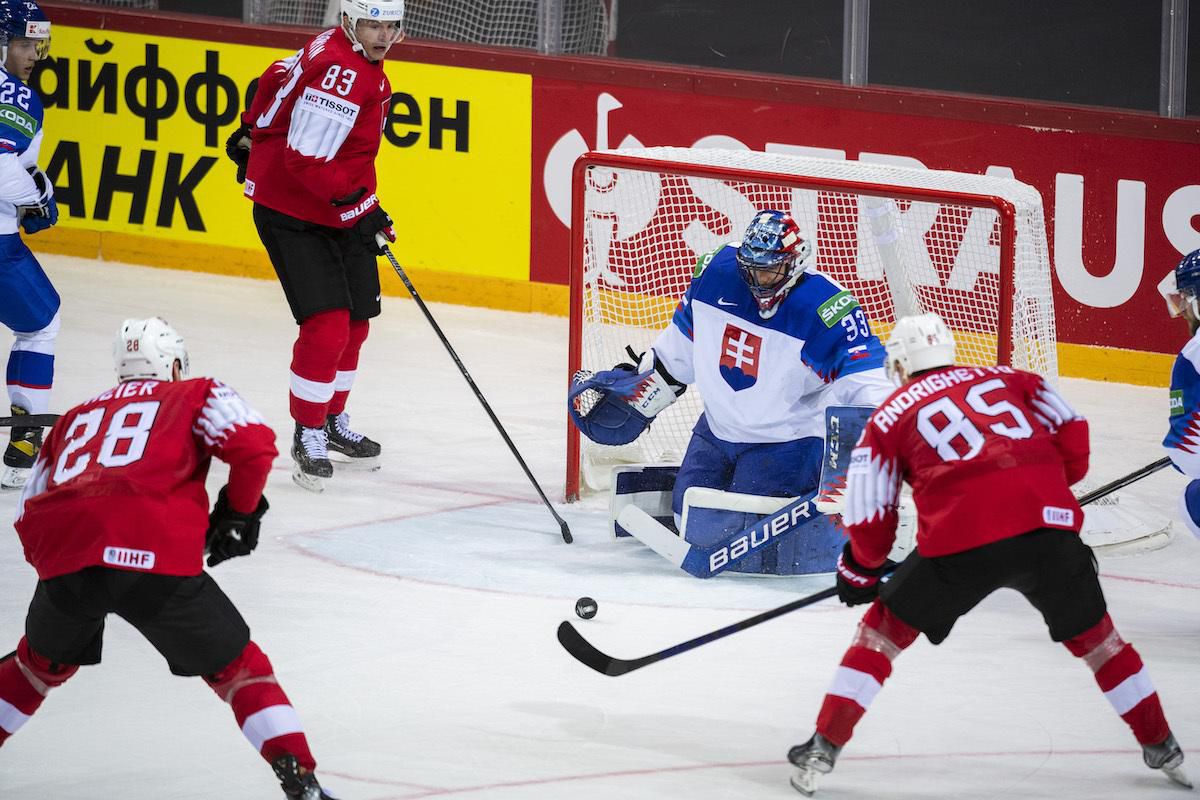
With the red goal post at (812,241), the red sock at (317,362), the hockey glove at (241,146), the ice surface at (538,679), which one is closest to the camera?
the ice surface at (538,679)

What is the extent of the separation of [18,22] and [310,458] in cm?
160

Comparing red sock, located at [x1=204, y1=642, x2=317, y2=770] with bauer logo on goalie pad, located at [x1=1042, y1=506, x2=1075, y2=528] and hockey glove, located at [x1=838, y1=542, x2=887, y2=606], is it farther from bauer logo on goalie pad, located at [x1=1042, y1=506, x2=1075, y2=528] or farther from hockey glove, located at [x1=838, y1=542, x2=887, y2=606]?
bauer logo on goalie pad, located at [x1=1042, y1=506, x2=1075, y2=528]

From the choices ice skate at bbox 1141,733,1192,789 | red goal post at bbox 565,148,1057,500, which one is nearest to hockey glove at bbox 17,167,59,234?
red goal post at bbox 565,148,1057,500

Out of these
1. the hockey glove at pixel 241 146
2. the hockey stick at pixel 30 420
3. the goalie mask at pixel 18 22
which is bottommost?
the hockey stick at pixel 30 420

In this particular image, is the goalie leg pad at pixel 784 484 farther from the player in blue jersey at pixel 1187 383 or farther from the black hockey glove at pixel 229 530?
the black hockey glove at pixel 229 530

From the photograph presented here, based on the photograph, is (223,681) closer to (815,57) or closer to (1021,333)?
(1021,333)

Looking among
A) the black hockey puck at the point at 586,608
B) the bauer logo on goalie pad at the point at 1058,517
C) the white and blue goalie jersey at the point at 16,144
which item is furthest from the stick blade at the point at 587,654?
the white and blue goalie jersey at the point at 16,144

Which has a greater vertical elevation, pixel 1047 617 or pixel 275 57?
pixel 275 57

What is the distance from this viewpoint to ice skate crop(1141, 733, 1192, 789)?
157 inches

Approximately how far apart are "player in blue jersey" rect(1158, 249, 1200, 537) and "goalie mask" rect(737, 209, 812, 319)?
3.22ft

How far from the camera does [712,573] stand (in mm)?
5504

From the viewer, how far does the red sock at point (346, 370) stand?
667 centimetres

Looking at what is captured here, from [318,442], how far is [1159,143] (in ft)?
11.2

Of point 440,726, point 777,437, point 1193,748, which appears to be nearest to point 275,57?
point 777,437
